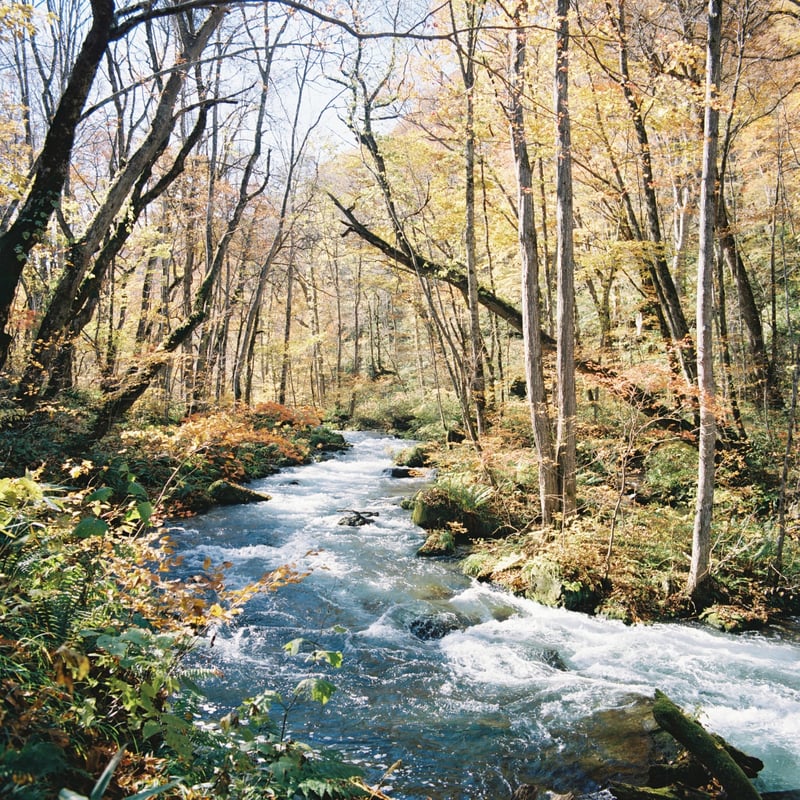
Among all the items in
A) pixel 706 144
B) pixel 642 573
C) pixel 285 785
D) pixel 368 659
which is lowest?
pixel 368 659

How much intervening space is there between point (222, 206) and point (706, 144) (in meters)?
16.4

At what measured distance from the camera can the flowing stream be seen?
13.6ft

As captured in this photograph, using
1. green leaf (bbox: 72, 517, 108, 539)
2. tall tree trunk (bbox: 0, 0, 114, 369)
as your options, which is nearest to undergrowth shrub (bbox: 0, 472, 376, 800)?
green leaf (bbox: 72, 517, 108, 539)

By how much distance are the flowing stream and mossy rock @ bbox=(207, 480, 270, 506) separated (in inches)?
134

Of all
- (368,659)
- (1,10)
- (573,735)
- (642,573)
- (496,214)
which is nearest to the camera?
(573,735)

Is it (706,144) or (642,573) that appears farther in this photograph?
(642,573)

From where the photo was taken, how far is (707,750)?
11.7 feet

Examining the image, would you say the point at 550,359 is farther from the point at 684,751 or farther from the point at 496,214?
the point at 684,751

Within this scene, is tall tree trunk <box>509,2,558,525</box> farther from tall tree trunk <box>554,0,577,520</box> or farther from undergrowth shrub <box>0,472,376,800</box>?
undergrowth shrub <box>0,472,376,800</box>

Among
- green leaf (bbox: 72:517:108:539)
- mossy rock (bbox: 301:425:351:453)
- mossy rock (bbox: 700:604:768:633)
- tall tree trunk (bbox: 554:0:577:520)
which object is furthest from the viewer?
mossy rock (bbox: 301:425:351:453)

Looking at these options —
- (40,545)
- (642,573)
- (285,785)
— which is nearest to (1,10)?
(40,545)

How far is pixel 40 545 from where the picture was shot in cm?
283

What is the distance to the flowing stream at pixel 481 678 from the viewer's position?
4141 millimetres

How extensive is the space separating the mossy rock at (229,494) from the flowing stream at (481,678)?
11.2 feet
